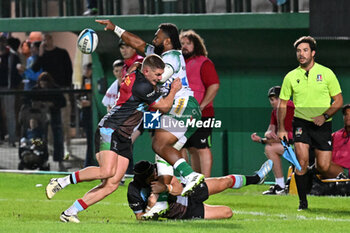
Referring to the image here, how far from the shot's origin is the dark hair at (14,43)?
68.1 ft

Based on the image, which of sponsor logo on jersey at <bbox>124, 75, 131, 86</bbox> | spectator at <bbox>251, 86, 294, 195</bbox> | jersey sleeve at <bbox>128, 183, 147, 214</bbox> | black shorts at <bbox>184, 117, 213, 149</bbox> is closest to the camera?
sponsor logo on jersey at <bbox>124, 75, 131, 86</bbox>

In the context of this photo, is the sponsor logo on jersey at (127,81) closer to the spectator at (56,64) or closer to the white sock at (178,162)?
the white sock at (178,162)

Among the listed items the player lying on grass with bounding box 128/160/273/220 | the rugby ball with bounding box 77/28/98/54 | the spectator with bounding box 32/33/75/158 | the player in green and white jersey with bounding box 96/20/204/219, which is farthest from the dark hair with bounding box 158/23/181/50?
the spectator with bounding box 32/33/75/158

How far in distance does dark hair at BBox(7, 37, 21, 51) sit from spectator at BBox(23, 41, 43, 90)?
0.51m

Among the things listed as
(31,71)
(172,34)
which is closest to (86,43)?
(172,34)

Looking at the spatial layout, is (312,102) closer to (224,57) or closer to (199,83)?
(199,83)

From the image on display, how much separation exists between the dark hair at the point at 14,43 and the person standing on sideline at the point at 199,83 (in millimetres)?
6255

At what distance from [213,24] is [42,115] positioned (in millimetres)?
3457

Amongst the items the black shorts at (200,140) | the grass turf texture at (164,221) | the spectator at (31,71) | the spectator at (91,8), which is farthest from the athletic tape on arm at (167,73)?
the spectator at (31,71)

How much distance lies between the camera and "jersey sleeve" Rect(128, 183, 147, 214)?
11.6 m

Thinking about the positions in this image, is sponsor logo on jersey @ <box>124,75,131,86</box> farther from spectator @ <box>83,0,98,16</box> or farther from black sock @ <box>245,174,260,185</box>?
spectator @ <box>83,0,98,16</box>

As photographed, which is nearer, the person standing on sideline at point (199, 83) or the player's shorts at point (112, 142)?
the player's shorts at point (112, 142)

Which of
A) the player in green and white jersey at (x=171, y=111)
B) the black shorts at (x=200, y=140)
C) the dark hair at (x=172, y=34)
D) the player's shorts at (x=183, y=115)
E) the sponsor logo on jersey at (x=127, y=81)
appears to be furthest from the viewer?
the black shorts at (x=200, y=140)

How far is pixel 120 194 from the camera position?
15492mm
